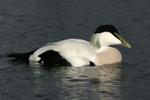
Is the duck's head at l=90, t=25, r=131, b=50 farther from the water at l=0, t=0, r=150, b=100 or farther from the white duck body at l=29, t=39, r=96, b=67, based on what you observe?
the water at l=0, t=0, r=150, b=100

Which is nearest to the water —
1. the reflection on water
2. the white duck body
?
the reflection on water

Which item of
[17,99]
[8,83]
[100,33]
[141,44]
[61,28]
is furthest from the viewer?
[61,28]

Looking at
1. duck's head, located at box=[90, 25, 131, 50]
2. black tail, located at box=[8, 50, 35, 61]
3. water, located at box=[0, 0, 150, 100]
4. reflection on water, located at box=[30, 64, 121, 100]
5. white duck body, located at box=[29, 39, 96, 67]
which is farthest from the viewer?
black tail, located at box=[8, 50, 35, 61]

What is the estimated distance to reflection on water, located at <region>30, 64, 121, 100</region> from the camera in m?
7.32

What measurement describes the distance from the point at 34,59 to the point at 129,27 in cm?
425

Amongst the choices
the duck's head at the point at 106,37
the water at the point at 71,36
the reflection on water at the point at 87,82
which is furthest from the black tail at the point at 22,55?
the duck's head at the point at 106,37

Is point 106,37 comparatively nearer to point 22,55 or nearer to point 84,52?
point 84,52

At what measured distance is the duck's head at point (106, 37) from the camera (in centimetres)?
921

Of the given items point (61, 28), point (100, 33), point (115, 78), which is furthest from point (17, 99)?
point (61, 28)

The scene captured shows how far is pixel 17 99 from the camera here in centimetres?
705

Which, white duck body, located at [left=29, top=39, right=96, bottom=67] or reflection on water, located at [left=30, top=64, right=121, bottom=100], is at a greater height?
white duck body, located at [left=29, top=39, right=96, bottom=67]

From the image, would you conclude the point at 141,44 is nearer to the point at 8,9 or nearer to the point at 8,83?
the point at 8,83

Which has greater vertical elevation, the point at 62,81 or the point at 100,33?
the point at 100,33

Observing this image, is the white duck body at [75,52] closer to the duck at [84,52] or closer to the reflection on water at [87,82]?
the duck at [84,52]
